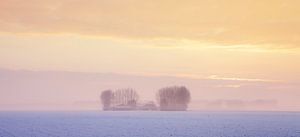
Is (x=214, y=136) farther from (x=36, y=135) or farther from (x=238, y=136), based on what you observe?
(x=36, y=135)

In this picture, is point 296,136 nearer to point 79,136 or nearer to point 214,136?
point 214,136

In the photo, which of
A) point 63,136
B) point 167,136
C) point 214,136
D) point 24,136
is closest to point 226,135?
point 214,136

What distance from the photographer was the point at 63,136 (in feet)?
247

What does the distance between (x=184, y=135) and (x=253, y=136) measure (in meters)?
10.1

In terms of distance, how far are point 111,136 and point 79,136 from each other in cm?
441

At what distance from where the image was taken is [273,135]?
79438mm

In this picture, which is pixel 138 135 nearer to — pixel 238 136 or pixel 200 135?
pixel 200 135

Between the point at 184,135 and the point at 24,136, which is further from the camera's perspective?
the point at 184,135

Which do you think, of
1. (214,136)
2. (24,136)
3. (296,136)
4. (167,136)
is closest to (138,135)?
(167,136)

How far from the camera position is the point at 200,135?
81125 millimetres

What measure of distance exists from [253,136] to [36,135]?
30.0 metres

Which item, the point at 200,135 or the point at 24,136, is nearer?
the point at 24,136

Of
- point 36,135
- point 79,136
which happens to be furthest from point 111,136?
point 36,135

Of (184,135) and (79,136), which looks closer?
(79,136)
